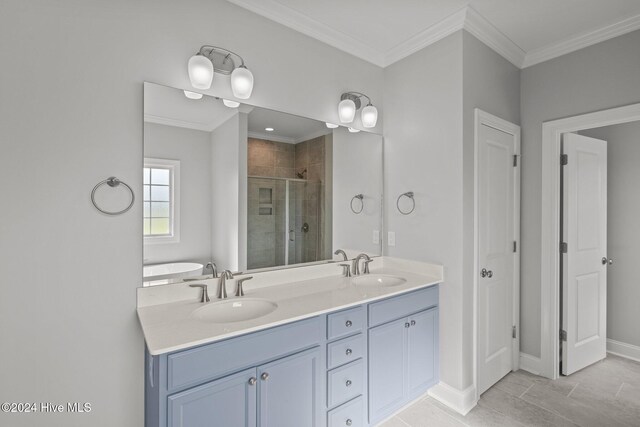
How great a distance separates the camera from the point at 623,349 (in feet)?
9.31

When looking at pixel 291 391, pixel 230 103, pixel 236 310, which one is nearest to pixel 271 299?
pixel 236 310

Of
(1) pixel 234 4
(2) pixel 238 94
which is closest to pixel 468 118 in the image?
(2) pixel 238 94

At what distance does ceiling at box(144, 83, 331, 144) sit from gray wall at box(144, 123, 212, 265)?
53mm

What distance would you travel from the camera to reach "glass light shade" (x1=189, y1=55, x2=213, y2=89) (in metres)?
1.61

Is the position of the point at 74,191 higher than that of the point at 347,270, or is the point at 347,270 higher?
the point at 74,191

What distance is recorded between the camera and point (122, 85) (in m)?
1.49

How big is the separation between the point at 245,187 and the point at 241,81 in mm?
621

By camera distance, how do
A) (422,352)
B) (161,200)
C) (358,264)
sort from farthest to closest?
(358,264) < (422,352) < (161,200)

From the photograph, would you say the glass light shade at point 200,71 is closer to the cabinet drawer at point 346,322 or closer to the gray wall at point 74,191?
the gray wall at point 74,191

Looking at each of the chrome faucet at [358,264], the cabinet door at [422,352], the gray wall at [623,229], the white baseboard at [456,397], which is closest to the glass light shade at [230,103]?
the chrome faucet at [358,264]

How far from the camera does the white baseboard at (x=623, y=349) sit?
277 cm

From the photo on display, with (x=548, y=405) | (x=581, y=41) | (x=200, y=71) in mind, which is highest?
(x=581, y=41)

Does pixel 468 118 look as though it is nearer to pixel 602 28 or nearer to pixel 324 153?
pixel 324 153

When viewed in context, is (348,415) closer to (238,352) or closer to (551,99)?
(238,352)
